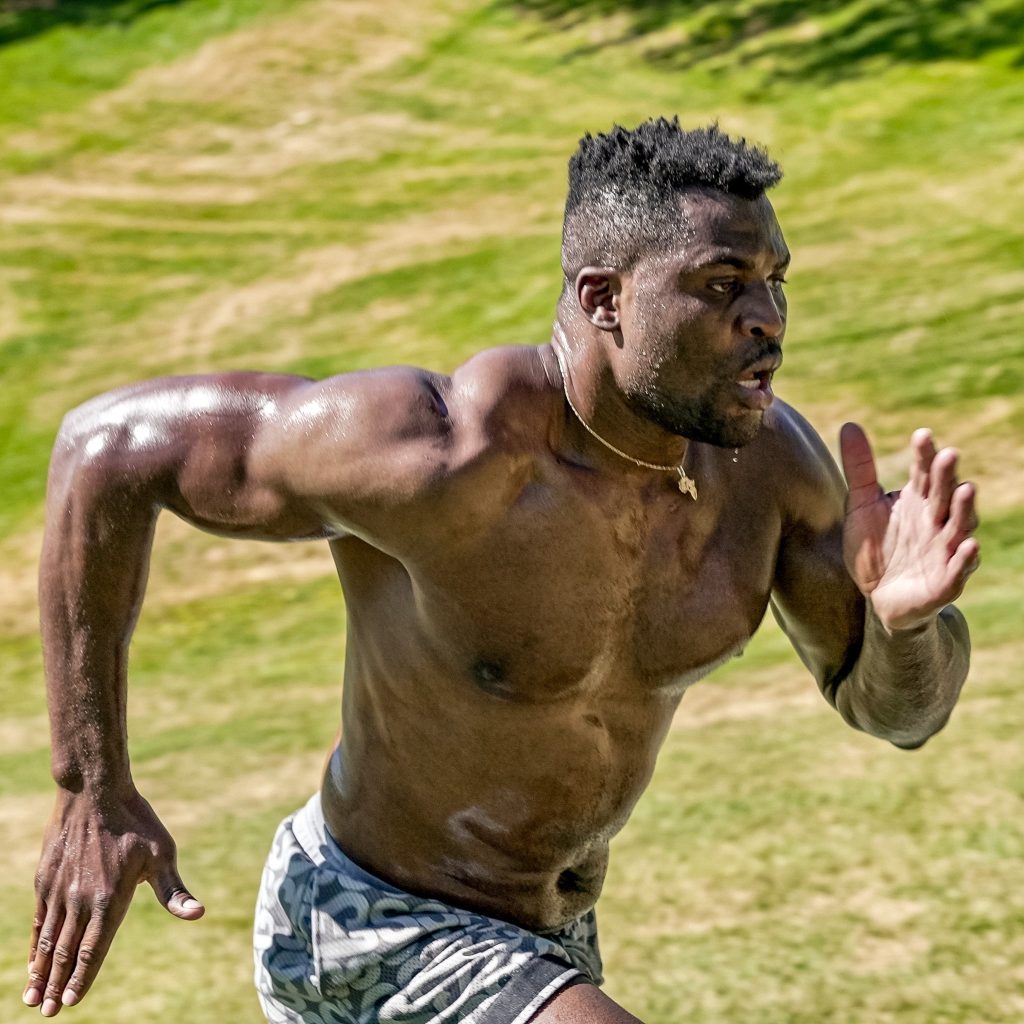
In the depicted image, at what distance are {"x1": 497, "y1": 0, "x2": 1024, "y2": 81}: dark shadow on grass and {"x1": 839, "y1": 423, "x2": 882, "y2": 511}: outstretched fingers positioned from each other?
14.3 meters

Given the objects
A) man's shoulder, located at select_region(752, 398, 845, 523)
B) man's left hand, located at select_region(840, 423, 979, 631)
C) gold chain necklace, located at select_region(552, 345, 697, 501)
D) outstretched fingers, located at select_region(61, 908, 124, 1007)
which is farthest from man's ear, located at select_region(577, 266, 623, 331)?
outstretched fingers, located at select_region(61, 908, 124, 1007)

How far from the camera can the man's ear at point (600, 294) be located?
121 inches

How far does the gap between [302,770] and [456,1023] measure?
4570 millimetres

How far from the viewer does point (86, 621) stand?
3.22 metres

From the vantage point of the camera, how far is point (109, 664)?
3.24 m

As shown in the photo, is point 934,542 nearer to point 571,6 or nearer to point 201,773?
point 201,773

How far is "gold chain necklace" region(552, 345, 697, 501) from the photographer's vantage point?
3.15 m

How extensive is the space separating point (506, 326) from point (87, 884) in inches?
420

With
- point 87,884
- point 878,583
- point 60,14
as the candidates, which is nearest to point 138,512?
point 87,884

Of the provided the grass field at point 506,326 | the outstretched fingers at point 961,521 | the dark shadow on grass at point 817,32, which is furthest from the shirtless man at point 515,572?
the dark shadow on grass at point 817,32

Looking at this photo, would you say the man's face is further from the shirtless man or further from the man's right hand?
the man's right hand

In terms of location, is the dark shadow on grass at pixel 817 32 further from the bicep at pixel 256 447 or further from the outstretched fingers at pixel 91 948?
the outstretched fingers at pixel 91 948

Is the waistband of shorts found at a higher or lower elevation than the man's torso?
lower

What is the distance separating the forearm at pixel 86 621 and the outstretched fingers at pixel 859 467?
45.3 inches
